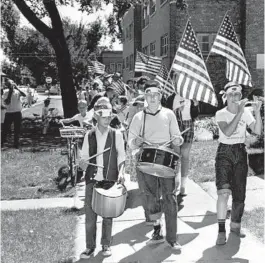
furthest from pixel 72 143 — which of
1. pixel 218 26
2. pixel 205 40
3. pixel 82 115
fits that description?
pixel 218 26

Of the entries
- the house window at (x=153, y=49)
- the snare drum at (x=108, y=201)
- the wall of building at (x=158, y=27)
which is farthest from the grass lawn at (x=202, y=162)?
the house window at (x=153, y=49)

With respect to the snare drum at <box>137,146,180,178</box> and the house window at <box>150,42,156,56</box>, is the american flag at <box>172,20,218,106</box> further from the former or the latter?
the house window at <box>150,42,156,56</box>

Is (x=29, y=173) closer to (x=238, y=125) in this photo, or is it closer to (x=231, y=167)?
(x=231, y=167)

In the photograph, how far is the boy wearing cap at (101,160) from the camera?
552cm

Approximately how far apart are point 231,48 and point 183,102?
1.64m

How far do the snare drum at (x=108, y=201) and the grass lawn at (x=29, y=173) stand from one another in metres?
3.64

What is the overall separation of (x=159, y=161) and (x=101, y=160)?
656mm

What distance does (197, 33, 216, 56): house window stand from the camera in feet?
81.6

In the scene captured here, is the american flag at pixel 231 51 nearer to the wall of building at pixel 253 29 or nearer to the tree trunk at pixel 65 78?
the tree trunk at pixel 65 78

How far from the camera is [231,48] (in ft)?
28.6

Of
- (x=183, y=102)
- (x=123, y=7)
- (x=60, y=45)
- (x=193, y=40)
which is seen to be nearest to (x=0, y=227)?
(x=183, y=102)

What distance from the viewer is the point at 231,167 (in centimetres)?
597

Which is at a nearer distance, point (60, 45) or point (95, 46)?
point (60, 45)

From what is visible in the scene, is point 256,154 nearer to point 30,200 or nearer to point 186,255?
point 30,200
